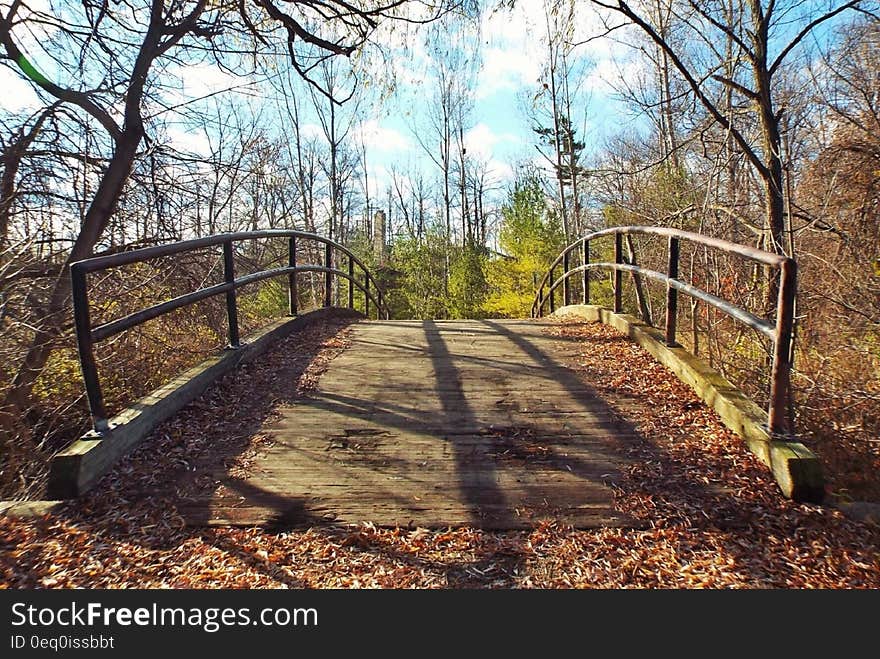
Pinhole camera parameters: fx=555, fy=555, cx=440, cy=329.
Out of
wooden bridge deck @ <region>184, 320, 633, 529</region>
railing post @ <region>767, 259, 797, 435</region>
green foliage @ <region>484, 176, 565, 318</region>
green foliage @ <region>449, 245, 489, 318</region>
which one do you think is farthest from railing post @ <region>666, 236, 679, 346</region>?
green foliage @ <region>449, 245, 489, 318</region>

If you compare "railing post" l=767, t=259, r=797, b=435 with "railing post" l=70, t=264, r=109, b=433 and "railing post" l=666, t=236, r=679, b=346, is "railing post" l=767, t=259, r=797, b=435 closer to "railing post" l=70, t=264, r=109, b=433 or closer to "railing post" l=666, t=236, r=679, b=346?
"railing post" l=666, t=236, r=679, b=346

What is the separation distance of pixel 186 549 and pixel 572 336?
4939 mm

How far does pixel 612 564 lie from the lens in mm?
2535

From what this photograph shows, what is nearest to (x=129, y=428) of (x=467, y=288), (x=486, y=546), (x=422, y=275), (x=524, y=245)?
(x=486, y=546)

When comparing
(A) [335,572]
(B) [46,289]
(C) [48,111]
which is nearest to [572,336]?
(A) [335,572]

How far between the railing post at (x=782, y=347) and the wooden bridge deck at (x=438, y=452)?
0.89 metres

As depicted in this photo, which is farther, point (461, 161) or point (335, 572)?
point (461, 161)

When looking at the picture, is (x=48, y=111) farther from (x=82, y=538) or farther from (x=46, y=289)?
(x=82, y=538)

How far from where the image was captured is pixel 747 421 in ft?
11.4

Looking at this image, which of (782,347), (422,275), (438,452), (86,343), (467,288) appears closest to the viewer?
(782,347)

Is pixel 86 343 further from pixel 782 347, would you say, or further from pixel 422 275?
pixel 422 275

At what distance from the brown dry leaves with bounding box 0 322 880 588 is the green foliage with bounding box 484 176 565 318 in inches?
819

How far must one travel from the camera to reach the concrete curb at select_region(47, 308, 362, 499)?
9.97 ft

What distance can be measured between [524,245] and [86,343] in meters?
21.7
